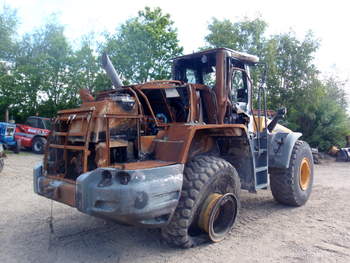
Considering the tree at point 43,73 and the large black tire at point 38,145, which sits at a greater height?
the tree at point 43,73

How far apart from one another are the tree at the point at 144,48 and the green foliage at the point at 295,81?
2565mm

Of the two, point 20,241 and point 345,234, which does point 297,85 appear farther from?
point 20,241

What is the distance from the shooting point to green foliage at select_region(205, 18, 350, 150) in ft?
55.0

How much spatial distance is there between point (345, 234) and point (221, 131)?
7.69 ft

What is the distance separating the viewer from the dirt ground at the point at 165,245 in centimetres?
383

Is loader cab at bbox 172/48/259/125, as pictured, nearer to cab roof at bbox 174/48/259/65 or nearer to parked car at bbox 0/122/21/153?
cab roof at bbox 174/48/259/65

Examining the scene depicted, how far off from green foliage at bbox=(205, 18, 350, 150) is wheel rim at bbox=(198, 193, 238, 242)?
43.6 feet

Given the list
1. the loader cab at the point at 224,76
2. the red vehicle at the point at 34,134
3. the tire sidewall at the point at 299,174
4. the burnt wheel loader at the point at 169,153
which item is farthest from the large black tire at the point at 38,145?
the tire sidewall at the point at 299,174

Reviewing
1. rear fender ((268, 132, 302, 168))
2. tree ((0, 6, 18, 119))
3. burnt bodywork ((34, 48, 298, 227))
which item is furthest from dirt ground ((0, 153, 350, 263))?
tree ((0, 6, 18, 119))

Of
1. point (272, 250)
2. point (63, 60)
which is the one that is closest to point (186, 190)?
point (272, 250)

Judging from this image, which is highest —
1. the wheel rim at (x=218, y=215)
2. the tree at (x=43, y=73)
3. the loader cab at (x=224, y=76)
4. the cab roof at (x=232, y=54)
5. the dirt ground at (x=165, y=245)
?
the tree at (x=43, y=73)

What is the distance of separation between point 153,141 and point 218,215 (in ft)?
4.70

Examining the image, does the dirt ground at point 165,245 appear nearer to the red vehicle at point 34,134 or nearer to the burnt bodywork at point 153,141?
the burnt bodywork at point 153,141

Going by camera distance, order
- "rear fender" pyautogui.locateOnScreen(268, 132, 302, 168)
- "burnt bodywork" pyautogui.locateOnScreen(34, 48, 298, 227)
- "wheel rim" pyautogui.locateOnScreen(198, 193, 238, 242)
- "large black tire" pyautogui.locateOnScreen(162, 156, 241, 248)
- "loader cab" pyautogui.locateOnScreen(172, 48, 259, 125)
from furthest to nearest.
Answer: "rear fender" pyautogui.locateOnScreen(268, 132, 302, 168) < "loader cab" pyautogui.locateOnScreen(172, 48, 259, 125) < "wheel rim" pyautogui.locateOnScreen(198, 193, 238, 242) < "large black tire" pyautogui.locateOnScreen(162, 156, 241, 248) < "burnt bodywork" pyautogui.locateOnScreen(34, 48, 298, 227)
